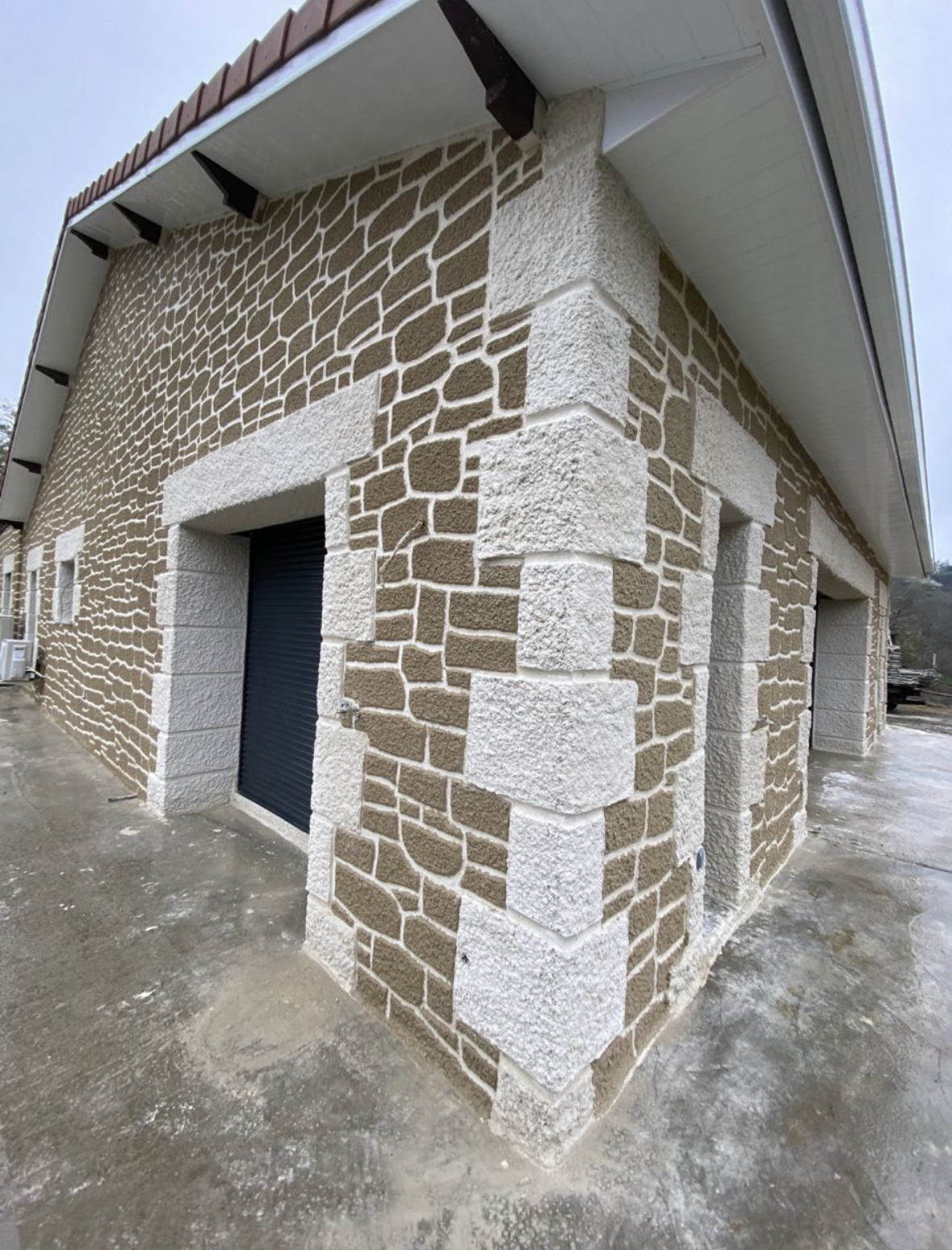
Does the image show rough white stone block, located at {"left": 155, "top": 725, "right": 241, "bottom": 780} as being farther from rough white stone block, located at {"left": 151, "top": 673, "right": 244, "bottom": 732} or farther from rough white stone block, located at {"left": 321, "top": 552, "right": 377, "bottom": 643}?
rough white stone block, located at {"left": 321, "top": 552, "right": 377, "bottom": 643}

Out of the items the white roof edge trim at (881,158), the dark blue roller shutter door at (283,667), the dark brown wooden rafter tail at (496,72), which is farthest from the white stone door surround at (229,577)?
the white roof edge trim at (881,158)

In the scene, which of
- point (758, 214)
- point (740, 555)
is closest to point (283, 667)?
point (740, 555)

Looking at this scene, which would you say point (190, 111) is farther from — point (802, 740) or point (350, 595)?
point (802, 740)

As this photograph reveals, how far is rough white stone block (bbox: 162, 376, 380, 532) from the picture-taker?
2.35 metres

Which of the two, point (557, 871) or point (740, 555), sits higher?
point (740, 555)

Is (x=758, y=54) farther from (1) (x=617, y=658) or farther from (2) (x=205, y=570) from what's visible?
(2) (x=205, y=570)

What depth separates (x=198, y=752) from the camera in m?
4.06

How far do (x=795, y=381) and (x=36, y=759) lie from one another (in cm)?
712

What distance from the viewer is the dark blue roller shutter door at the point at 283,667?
358cm

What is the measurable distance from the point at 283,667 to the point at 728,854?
3081 millimetres

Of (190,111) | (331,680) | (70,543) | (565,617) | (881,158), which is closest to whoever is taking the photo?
(565,617)

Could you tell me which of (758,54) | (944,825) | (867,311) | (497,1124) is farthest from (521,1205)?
(944,825)

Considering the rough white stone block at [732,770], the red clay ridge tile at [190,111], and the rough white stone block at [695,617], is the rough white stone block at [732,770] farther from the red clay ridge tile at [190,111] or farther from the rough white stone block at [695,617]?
the red clay ridge tile at [190,111]

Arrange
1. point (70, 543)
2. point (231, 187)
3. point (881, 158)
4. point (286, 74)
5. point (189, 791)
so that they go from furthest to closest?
point (70, 543)
point (189, 791)
point (231, 187)
point (286, 74)
point (881, 158)
